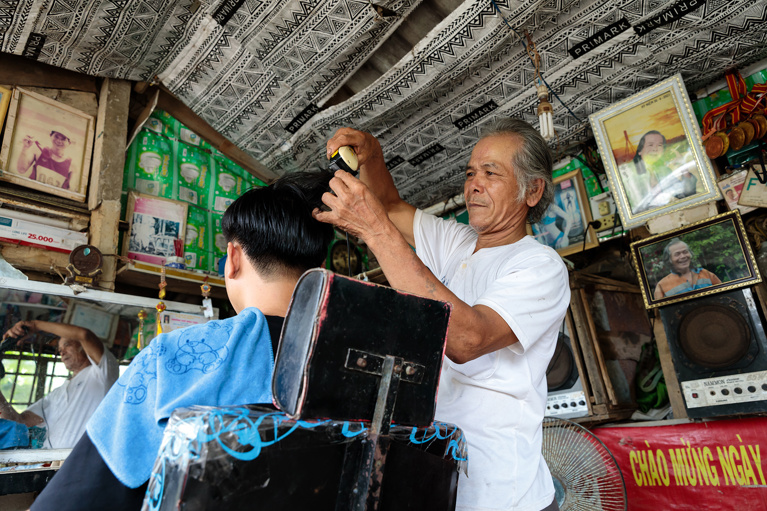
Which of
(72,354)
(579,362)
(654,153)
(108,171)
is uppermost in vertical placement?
(108,171)

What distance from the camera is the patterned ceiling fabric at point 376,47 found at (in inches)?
93.4

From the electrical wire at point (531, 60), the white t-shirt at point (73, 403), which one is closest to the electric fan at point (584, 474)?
the electrical wire at point (531, 60)

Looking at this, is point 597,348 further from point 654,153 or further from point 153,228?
point 153,228

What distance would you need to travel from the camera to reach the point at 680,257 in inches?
102

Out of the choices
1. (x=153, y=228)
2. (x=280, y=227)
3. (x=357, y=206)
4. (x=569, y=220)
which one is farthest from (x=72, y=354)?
(x=569, y=220)

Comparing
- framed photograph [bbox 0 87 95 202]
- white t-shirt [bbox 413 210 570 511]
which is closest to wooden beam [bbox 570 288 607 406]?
white t-shirt [bbox 413 210 570 511]

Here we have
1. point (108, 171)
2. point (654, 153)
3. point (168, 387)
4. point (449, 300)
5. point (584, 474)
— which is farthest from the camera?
point (108, 171)

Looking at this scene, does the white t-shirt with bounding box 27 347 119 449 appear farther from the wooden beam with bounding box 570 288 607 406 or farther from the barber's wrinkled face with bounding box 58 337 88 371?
the wooden beam with bounding box 570 288 607 406

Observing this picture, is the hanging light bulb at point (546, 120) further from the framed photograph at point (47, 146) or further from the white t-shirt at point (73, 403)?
the framed photograph at point (47, 146)

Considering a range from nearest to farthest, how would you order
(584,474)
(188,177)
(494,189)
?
1. (494,189)
2. (584,474)
3. (188,177)

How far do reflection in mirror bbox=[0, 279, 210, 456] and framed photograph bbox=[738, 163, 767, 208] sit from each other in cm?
330

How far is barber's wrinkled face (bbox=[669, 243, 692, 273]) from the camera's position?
8.40ft

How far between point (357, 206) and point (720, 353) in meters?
2.17

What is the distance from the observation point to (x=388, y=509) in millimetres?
672
